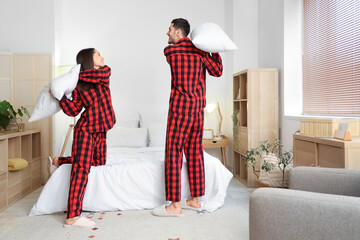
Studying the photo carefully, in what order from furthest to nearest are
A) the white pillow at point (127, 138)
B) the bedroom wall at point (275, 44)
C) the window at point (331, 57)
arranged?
1. the white pillow at point (127, 138)
2. the bedroom wall at point (275, 44)
3. the window at point (331, 57)

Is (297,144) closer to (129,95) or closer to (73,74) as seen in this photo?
(73,74)

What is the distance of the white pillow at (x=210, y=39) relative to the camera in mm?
2352

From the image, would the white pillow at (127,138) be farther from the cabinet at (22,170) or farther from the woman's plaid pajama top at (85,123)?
the woman's plaid pajama top at (85,123)

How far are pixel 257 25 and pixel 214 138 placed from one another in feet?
5.48

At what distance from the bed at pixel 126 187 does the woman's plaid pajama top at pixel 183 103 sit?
21 centimetres

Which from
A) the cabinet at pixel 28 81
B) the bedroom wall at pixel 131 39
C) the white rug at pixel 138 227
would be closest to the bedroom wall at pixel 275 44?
the bedroom wall at pixel 131 39

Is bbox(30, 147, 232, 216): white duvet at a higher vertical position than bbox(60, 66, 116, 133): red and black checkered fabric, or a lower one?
lower

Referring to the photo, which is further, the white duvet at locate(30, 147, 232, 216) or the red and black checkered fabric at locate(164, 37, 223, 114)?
the white duvet at locate(30, 147, 232, 216)

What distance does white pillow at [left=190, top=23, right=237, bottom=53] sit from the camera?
2.35 metres

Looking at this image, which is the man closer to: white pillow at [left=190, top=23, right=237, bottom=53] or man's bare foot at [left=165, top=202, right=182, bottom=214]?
man's bare foot at [left=165, top=202, right=182, bottom=214]

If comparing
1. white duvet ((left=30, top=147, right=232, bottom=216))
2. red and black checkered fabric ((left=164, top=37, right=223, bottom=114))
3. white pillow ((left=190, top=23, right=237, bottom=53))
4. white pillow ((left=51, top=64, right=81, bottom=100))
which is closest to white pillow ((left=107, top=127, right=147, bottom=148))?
white duvet ((left=30, top=147, right=232, bottom=216))

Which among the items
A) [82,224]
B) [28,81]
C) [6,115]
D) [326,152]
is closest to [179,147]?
[82,224]

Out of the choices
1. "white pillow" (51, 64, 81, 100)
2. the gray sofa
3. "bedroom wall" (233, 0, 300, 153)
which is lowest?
the gray sofa

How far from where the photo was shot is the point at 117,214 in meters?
2.66
